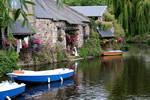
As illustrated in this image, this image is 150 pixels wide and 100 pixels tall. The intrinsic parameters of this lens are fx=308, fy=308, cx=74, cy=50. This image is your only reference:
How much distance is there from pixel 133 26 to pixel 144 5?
329 centimetres

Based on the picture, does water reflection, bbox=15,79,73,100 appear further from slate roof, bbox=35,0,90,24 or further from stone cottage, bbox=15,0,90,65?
slate roof, bbox=35,0,90,24

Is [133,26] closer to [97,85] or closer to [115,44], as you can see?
[115,44]

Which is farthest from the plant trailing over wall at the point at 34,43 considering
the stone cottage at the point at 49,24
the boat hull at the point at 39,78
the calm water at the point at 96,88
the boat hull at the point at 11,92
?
the boat hull at the point at 11,92

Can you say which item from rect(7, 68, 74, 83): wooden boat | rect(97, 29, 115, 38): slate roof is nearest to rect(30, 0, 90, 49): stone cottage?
rect(97, 29, 115, 38): slate roof

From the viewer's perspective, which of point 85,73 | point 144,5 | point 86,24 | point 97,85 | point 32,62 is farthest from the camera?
point 144,5

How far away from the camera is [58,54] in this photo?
27.2m

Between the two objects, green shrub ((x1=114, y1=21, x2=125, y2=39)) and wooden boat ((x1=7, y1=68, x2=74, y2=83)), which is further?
green shrub ((x1=114, y1=21, x2=125, y2=39))

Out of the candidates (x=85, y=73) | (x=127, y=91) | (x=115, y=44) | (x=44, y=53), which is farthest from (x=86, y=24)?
(x=127, y=91)

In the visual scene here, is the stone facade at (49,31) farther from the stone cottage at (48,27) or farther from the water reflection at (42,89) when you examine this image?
the water reflection at (42,89)

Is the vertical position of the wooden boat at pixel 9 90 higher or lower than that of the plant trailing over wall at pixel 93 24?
lower

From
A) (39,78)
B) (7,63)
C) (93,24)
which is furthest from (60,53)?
(39,78)

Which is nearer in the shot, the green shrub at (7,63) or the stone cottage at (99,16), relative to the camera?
the green shrub at (7,63)

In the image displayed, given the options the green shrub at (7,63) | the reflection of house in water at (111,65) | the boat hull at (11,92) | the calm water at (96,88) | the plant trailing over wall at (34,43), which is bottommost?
the calm water at (96,88)

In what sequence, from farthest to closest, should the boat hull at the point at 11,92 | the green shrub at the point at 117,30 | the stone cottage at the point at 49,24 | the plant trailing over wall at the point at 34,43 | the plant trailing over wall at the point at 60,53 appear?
the green shrub at the point at 117,30 < the plant trailing over wall at the point at 60,53 < the stone cottage at the point at 49,24 < the plant trailing over wall at the point at 34,43 < the boat hull at the point at 11,92
